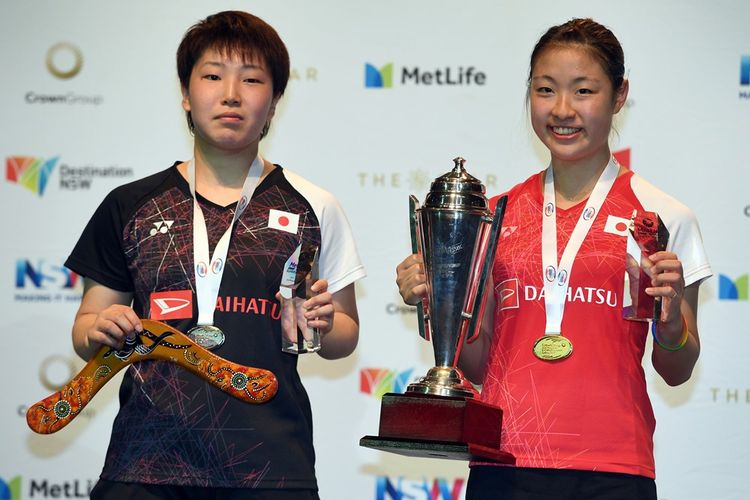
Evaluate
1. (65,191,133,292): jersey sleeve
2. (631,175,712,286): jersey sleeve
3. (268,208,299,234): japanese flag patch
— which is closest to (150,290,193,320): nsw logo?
(65,191,133,292): jersey sleeve

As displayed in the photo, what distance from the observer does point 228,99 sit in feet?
7.75

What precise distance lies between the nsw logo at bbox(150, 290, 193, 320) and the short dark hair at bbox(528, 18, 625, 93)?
87 cm

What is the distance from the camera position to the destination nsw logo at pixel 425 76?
3.50 m

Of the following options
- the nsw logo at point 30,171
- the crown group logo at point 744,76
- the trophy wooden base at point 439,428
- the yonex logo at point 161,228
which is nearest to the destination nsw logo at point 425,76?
the crown group logo at point 744,76

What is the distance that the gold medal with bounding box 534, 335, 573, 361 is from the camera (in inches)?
86.5

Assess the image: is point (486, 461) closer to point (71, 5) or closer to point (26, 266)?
point (26, 266)

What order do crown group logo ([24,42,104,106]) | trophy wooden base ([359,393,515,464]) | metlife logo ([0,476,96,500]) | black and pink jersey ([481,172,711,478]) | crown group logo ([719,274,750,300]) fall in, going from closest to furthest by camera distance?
trophy wooden base ([359,393,515,464])
black and pink jersey ([481,172,711,478])
crown group logo ([719,274,750,300])
metlife logo ([0,476,96,500])
crown group logo ([24,42,104,106])

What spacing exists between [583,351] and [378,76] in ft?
5.10

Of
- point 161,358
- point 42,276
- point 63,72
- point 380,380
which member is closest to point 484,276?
point 161,358

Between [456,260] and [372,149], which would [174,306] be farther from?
[372,149]

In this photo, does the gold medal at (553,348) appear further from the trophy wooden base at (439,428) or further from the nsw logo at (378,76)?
the nsw logo at (378,76)

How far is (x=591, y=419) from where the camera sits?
7.11ft

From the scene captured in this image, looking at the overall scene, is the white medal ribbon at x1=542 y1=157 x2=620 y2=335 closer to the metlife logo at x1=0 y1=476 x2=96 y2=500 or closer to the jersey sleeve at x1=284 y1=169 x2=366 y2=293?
the jersey sleeve at x1=284 y1=169 x2=366 y2=293

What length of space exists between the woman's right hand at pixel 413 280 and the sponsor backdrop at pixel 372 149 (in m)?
1.19
